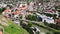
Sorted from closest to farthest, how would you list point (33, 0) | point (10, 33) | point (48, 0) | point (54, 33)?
point (10, 33) < point (54, 33) < point (33, 0) < point (48, 0)

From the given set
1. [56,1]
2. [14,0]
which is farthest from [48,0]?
[14,0]

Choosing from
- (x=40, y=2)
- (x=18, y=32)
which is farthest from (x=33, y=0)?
(x=18, y=32)

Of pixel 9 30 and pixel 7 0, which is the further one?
pixel 7 0

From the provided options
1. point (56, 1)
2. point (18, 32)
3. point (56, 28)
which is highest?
point (18, 32)

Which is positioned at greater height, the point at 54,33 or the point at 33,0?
the point at 54,33

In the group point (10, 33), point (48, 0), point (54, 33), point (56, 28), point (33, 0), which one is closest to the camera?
point (10, 33)

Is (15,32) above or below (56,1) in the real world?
above

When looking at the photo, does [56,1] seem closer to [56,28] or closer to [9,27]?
[56,28]

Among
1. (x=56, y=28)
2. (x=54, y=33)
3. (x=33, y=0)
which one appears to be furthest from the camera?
(x=33, y=0)

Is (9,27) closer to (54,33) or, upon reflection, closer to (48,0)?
(54,33)
